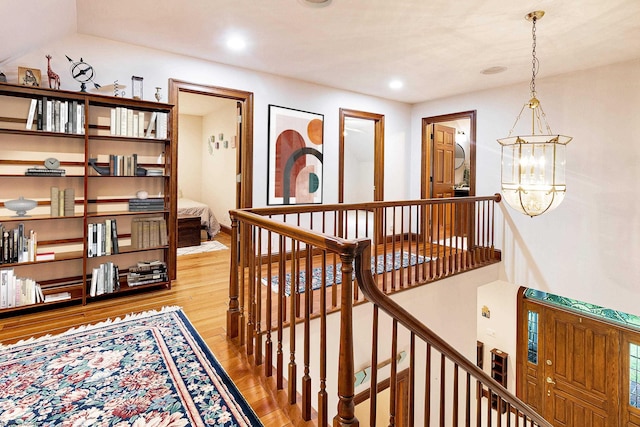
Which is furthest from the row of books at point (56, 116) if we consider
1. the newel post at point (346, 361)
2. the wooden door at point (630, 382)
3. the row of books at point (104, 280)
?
the wooden door at point (630, 382)

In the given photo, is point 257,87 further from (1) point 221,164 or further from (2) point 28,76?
(1) point 221,164

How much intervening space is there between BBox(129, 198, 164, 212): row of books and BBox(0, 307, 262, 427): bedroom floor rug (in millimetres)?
1204

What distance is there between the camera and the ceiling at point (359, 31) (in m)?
2.54

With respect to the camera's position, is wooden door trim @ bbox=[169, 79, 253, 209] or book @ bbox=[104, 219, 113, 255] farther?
wooden door trim @ bbox=[169, 79, 253, 209]

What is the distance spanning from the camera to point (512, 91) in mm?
4605

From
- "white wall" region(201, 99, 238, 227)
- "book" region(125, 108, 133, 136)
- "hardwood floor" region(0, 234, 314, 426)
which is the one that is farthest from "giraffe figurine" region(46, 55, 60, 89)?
"white wall" region(201, 99, 238, 227)

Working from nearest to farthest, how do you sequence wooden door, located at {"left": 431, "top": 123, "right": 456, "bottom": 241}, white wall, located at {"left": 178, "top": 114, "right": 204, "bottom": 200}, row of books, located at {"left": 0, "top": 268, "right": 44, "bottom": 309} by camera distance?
1. row of books, located at {"left": 0, "top": 268, "right": 44, "bottom": 309}
2. wooden door, located at {"left": 431, "top": 123, "right": 456, "bottom": 241}
3. white wall, located at {"left": 178, "top": 114, "right": 204, "bottom": 200}

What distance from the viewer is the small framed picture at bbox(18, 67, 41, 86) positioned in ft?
8.95

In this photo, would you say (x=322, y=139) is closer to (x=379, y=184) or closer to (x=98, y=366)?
(x=379, y=184)

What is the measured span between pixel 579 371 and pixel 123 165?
6618mm

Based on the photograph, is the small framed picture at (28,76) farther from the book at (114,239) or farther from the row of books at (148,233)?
the row of books at (148,233)

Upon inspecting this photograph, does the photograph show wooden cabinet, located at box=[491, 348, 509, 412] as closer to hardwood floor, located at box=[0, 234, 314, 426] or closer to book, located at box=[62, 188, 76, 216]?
hardwood floor, located at box=[0, 234, 314, 426]

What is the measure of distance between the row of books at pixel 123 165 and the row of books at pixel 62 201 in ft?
1.25

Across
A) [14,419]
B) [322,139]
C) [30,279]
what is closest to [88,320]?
[30,279]
